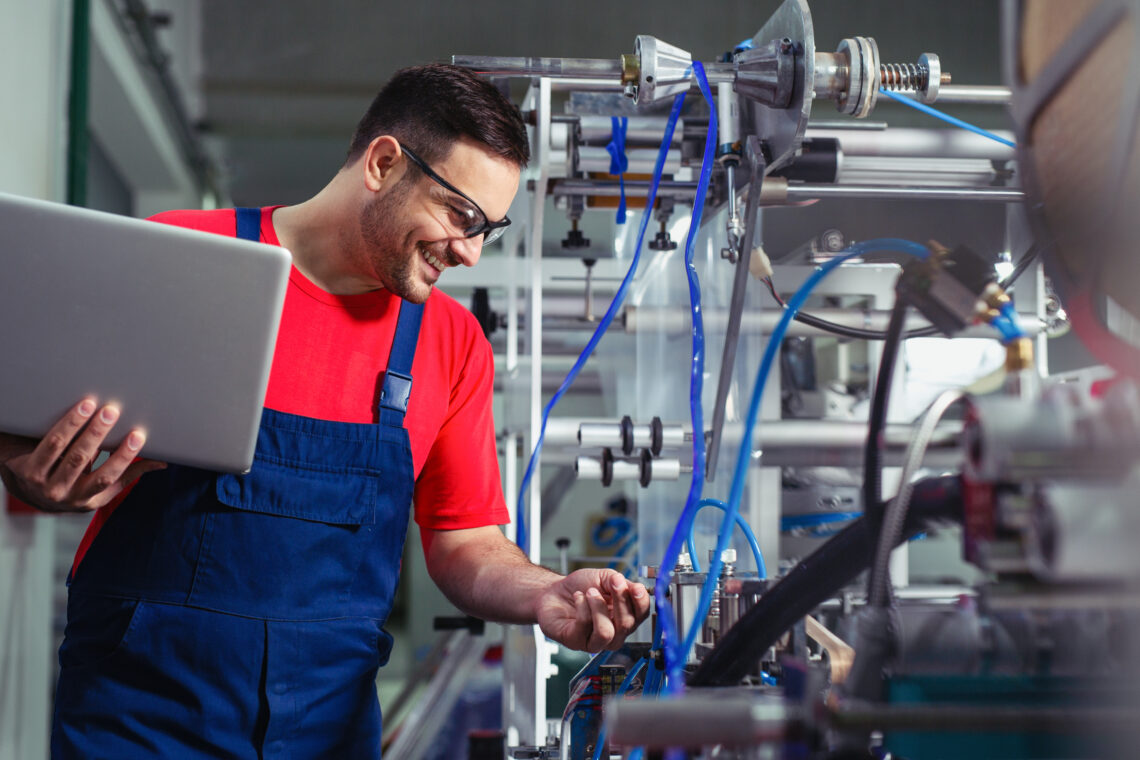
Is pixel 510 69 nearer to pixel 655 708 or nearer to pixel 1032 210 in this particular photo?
pixel 1032 210

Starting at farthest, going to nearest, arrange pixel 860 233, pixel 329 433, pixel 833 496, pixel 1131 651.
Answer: pixel 833 496
pixel 860 233
pixel 329 433
pixel 1131 651

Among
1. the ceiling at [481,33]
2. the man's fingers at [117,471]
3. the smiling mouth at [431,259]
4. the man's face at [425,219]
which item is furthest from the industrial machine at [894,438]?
the ceiling at [481,33]

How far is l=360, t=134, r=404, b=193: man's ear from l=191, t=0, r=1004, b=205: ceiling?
2790 millimetres

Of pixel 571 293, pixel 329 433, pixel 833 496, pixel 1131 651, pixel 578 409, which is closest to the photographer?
pixel 1131 651

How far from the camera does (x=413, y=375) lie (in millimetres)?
1221

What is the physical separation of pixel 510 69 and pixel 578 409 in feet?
16.2

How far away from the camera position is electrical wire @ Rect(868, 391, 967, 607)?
0.44m

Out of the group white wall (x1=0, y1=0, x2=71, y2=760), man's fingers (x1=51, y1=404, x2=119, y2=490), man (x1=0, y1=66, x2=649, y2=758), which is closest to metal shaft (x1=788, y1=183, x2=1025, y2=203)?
man (x1=0, y1=66, x2=649, y2=758)

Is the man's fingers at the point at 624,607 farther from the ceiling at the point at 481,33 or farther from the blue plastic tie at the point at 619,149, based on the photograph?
the ceiling at the point at 481,33

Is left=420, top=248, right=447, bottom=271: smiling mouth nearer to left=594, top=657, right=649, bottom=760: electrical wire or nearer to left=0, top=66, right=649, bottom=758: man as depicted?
left=0, top=66, right=649, bottom=758: man

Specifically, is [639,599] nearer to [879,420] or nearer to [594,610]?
[594,610]

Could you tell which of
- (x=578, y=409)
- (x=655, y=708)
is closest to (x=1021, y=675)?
(x=655, y=708)

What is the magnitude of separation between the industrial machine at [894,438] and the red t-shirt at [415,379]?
16cm

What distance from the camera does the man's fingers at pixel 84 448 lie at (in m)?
0.88
